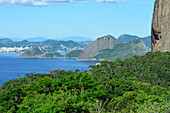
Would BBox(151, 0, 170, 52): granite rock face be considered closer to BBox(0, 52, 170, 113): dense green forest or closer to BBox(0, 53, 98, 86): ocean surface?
BBox(0, 52, 170, 113): dense green forest

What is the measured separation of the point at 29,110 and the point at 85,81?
6781 millimetres

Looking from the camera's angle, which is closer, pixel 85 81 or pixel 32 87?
pixel 85 81

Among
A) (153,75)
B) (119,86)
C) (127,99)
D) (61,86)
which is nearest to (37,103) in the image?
(61,86)

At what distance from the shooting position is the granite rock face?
218ft

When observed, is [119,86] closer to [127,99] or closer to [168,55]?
[127,99]

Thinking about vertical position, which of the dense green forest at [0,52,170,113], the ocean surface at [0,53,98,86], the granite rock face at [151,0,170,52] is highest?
the granite rock face at [151,0,170,52]

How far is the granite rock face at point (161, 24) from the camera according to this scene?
218 ft

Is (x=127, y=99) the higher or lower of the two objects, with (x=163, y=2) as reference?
lower

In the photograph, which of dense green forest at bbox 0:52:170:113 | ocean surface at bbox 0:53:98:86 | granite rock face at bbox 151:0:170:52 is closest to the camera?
dense green forest at bbox 0:52:170:113

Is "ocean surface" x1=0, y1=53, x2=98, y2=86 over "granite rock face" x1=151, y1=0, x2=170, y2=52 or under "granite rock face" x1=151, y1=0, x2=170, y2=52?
under

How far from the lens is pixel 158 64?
56.0 m

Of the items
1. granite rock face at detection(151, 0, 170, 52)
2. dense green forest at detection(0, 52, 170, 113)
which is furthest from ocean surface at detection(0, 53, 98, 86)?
dense green forest at detection(0, 52, 170, 113)

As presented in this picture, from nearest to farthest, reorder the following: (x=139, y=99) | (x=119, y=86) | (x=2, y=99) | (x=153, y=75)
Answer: (x=139, y=99), (x=2, y=99), (x=119, y=86), (x=153, y=75)

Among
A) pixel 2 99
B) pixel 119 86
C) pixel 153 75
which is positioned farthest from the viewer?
pixel 153 75
